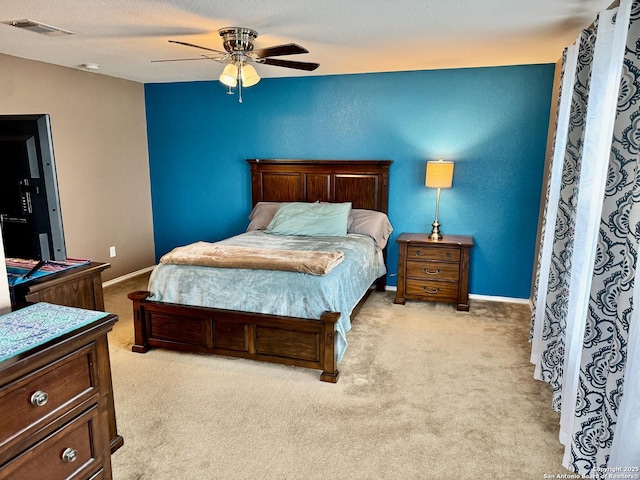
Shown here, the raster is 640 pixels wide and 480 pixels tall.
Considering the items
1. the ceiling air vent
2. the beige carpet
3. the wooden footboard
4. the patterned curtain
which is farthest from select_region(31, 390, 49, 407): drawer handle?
the ceiling air vent

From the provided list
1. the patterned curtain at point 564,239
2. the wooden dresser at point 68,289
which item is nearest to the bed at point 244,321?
the wooden dresser at point 68,289

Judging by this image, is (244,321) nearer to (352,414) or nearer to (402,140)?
(352,414)

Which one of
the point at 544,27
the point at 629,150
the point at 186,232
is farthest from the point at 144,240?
the point at 629,150

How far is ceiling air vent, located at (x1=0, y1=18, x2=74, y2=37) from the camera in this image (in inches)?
111

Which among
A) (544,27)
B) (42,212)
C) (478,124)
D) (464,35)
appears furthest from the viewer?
(478,124)

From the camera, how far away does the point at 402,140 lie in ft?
14.6

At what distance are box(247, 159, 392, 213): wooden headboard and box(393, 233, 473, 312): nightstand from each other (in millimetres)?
648

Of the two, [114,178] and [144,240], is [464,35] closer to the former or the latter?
[114,178]

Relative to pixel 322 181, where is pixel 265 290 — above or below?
below

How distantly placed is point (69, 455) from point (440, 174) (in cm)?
353

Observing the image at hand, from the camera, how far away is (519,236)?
4277mm

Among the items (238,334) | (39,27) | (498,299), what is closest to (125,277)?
(238,334)

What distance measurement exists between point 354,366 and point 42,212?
2.12 meters

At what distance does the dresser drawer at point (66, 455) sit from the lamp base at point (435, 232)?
130 inches
